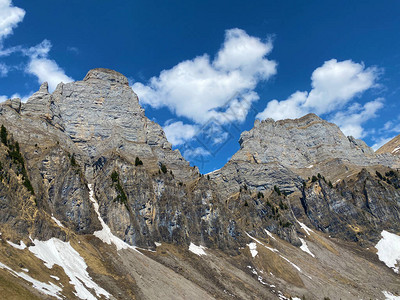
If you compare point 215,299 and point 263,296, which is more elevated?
point 263,296

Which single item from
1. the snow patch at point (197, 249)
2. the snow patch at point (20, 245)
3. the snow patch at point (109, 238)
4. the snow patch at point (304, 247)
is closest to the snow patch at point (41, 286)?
the snow patch at point (20, 245)

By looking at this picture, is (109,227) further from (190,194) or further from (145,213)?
(190,194)

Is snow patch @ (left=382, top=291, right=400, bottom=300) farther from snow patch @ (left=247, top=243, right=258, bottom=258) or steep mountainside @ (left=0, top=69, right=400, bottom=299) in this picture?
snow patch @ (left=247, top=243, right=258, bottom=258)

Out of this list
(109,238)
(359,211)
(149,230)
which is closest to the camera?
(109,238)

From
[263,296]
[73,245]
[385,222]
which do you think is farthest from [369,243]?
[73,245]

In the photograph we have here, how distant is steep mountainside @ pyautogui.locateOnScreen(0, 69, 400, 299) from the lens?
71.4 m

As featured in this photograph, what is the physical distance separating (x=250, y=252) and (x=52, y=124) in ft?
425

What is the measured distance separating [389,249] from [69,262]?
156248mm

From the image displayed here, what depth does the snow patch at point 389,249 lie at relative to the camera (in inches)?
5576

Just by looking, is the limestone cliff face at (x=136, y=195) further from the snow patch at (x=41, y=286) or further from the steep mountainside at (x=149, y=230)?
the snow patch at (x=41, y=286)

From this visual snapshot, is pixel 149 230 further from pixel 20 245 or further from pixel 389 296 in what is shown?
pixel 389 296

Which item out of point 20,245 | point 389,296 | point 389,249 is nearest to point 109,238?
point 20,245

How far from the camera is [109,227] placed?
104 metres

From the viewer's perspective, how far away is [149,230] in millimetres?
112188
